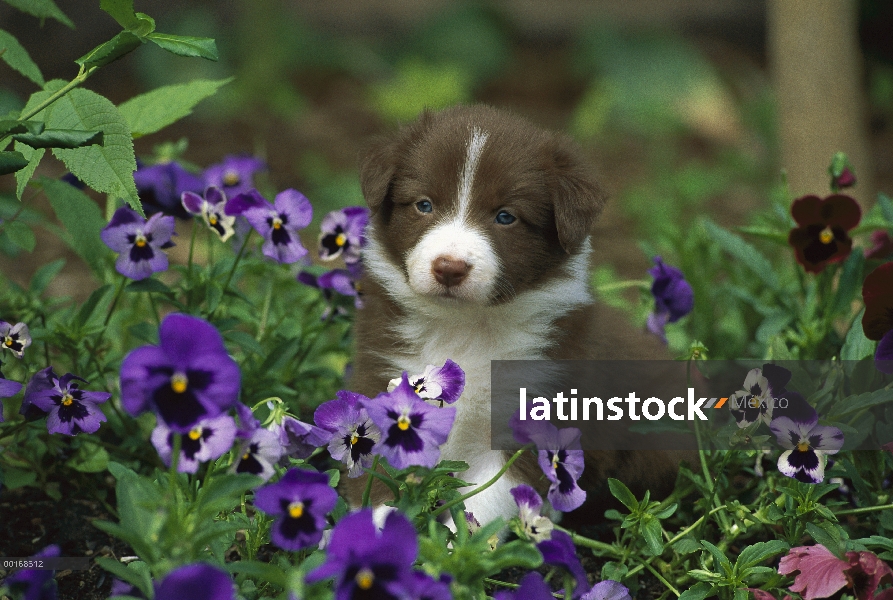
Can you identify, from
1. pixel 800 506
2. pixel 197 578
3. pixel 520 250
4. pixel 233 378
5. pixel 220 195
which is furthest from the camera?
pixel 220 195

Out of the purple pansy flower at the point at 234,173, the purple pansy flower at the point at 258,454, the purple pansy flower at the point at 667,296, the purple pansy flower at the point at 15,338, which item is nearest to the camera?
the purple pansy flower at the point at 258,454

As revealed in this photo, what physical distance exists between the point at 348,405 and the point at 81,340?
129 cm

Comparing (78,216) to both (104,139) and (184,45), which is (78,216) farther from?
(184,45)

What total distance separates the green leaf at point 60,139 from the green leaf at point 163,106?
0.95 metres

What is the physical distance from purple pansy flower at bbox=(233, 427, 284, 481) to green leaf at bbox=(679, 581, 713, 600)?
1.16 meters

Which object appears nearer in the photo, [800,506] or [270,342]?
[800,506]

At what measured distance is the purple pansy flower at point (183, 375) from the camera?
1841mm

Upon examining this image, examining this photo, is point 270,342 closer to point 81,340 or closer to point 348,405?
point 81,340

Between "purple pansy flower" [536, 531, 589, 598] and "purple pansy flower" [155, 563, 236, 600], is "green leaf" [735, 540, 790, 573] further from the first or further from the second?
"purple pansy flower" [155, 563, 236, 600]

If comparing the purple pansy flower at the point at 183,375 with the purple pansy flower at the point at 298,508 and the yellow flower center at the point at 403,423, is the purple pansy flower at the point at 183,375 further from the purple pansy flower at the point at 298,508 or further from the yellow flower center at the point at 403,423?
the yellow flower center at the point at 403,423

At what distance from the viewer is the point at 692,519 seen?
3.19m

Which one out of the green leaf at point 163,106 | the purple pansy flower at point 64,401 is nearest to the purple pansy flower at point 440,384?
the purple pansy flower at point 64,401

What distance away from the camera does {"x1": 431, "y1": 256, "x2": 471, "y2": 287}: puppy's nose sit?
9.17 ft

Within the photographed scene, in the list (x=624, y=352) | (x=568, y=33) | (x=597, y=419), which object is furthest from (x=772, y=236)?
(x=568, y=33)
